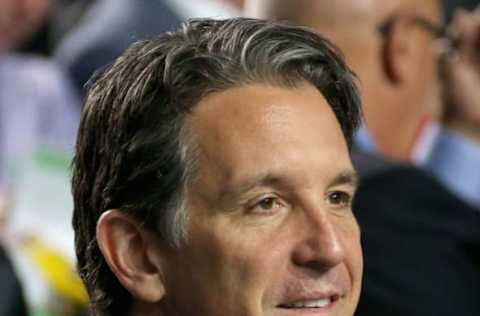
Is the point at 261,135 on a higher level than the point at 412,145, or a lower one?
higher

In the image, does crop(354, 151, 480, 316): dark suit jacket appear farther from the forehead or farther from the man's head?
the forehead

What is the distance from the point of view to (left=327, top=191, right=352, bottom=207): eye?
91.9 inches

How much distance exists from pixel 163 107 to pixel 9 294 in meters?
1.52

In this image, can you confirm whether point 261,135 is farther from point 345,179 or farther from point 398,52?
point 398,52

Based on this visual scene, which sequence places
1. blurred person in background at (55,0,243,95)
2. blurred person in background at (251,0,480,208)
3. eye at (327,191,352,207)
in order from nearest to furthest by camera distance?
eye at (327,191,352,207) < blurred person in background at (251,0,480,208) < blurred person in background at (55,0,243,95)

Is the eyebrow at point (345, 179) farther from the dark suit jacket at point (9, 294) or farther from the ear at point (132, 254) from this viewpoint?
the dark suit jacket at point (9, 294)

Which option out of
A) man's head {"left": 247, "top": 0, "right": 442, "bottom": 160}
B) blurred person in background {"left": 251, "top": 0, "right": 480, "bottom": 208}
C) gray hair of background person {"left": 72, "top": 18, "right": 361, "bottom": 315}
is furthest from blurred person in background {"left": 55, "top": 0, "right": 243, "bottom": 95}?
gray hair of background person {"left": 72, "top": 18, "right": 361, "bottom": 315}

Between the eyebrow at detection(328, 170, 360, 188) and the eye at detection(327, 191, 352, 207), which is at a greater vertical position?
the eyebrow at detection(328, 170, 360, 188)

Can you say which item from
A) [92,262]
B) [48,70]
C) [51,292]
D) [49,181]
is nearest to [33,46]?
[48,70]

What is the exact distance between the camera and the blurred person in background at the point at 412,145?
3.37 meters

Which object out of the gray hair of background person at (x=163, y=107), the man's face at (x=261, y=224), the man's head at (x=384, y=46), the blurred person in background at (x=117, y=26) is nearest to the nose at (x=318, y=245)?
the man's face at (x=261, y=224)

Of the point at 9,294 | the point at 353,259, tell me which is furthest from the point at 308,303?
the point at 9,294

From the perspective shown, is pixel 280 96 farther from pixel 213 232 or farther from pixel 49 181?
pixel 49 181

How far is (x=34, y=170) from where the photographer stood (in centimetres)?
443
